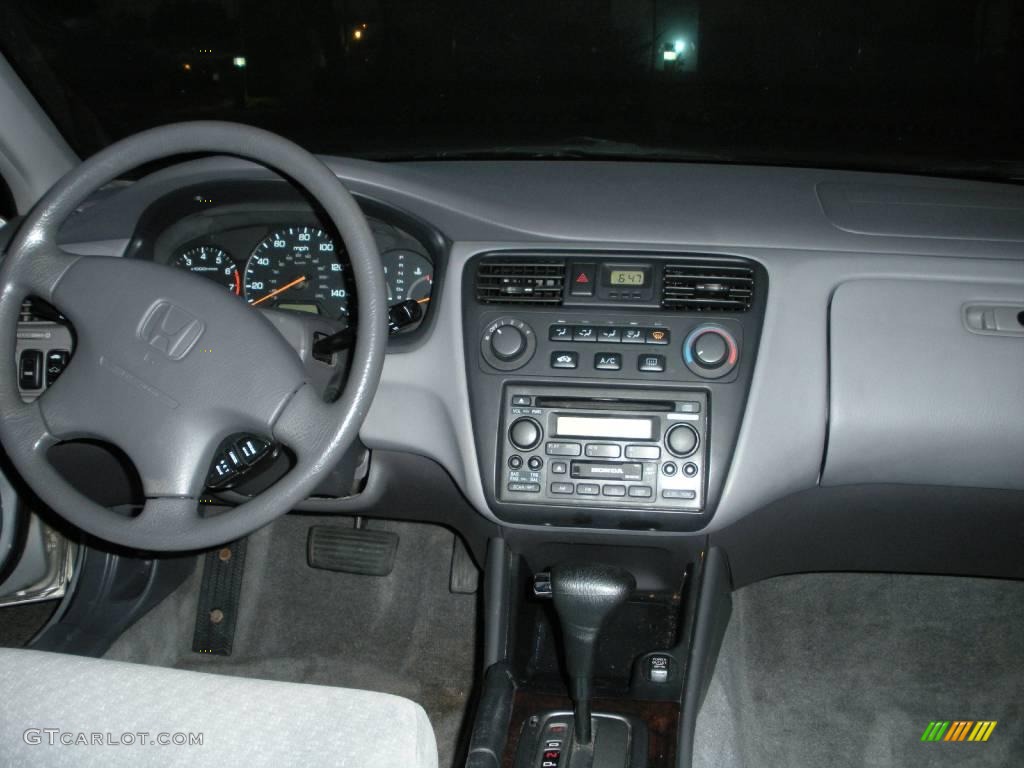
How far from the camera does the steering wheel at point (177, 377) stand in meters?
1.33

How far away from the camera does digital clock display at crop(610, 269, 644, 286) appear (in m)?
1.60

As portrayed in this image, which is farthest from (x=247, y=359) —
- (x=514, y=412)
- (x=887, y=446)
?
(x=887, y=446)

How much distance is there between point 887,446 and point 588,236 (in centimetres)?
62

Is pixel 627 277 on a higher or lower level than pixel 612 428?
higher

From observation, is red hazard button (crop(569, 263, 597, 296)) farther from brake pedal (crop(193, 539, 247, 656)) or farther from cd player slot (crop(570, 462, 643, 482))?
brake pedal (crop(193, 539, 247, 656))

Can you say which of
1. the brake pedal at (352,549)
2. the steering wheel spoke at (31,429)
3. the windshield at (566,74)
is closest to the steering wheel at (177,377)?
the steering wheel spoke at (31,429)

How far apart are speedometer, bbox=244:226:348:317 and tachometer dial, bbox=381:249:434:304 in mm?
91

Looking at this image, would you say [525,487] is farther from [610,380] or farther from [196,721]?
[196,721]

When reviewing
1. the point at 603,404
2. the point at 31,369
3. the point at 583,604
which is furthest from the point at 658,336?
the point at 31,369

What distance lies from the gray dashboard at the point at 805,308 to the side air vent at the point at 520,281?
0.11ft

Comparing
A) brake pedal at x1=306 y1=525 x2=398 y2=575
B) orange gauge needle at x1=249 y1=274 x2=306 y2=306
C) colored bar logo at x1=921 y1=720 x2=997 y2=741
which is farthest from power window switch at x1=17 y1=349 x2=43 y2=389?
colored bar logo at x1=921 y1=720 x2=997 y2=741

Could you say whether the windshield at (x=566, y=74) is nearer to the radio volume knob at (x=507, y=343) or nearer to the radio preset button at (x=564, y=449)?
the radio volume knob at (x=507, y=343)
